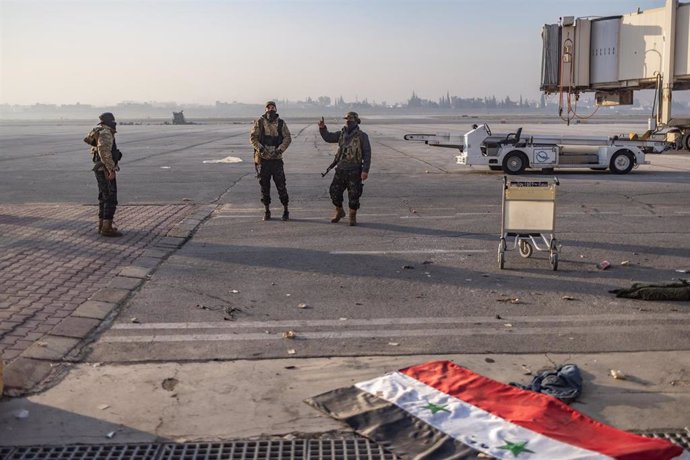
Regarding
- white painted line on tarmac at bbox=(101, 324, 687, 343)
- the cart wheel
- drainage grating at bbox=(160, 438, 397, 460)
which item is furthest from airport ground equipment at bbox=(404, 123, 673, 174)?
drainage grating at bbox=(160, 438, 397, 460)

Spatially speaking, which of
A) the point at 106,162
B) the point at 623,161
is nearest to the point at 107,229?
the point at 106,162

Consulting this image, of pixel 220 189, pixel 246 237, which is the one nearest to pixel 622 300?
pixel 246 237

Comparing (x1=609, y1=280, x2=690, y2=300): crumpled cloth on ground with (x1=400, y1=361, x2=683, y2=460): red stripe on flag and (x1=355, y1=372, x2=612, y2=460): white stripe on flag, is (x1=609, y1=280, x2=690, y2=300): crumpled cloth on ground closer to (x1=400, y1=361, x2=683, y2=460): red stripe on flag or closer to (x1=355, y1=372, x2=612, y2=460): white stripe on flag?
(x1=400, y1=361, x2=683, y2=460): red stripe on flag

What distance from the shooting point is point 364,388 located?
5383 millimetres

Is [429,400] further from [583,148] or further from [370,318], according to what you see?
[583,148]

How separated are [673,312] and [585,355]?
1793 millimetres

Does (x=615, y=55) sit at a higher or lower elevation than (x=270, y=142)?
higher

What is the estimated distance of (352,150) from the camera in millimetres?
12336

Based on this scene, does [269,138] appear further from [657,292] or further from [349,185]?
[657,292]

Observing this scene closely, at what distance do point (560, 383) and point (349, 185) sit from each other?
24.7 feet

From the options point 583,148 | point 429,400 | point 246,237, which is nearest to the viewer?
point 429,400

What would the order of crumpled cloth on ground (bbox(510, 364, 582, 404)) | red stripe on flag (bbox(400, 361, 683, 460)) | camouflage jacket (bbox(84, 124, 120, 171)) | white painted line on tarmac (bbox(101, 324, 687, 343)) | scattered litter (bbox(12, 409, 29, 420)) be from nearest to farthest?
1. red stripe on flag (bbox(400, 361, 683, 460))
2. scattered litter (bbox(12, 409, 29, 420))
3. crumpled cloth on ground (bbox(510, 364, 582, 404))
4. white painted line on tarmac (bbox(101, 324, 687, 343))
5. camouflage jacket (bbox(84, 124, 120, 171))

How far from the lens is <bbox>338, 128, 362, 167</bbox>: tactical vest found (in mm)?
12305

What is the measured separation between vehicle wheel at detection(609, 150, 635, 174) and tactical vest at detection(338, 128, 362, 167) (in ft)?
41.1
